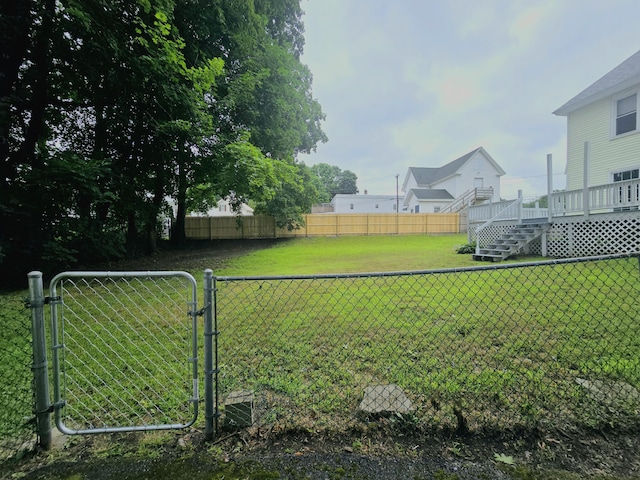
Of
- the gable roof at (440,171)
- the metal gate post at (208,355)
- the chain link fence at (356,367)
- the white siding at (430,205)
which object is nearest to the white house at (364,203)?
the gable roof at (440,171)

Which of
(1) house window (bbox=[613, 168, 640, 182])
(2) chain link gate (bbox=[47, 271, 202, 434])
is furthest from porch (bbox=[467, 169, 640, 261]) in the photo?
(2) chain link gate (bbox=[47, 271, 202, 434])

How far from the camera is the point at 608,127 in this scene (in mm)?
10852

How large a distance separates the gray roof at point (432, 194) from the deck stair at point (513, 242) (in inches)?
846

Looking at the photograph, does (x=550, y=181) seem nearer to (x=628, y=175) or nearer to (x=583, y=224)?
(x=583, y=224)

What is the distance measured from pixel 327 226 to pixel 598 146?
13774 mm

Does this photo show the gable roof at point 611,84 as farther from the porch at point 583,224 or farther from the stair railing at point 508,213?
the stair railing at point 508,213

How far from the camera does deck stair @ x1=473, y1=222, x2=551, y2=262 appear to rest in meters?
9.13

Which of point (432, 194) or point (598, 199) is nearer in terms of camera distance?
point (598, 199)

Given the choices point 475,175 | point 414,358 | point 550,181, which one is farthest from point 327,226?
point 475,175

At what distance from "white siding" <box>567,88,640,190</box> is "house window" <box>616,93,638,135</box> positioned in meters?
0.22

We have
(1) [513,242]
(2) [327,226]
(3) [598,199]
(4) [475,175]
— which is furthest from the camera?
(4) [475,175]

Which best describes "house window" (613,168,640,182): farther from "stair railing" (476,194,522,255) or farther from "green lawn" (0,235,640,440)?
Result: "green lawn" (0,235,640,440)

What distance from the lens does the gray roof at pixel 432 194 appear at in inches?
1205

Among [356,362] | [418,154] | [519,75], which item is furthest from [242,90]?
[418,154]
